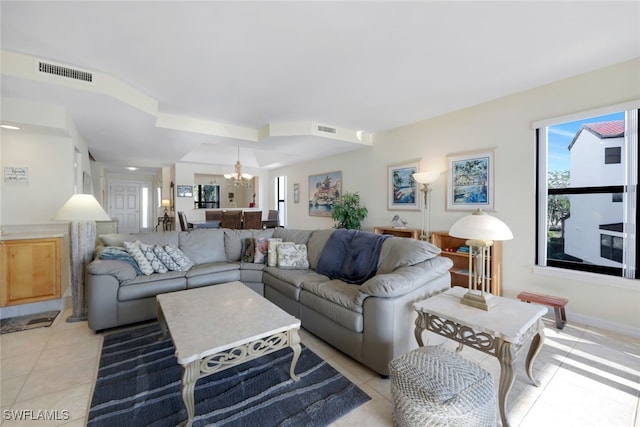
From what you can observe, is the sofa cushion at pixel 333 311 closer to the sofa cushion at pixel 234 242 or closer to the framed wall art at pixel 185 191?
the sofa cushion at pixel 234 242

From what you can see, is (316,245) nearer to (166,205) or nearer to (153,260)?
(153,260)

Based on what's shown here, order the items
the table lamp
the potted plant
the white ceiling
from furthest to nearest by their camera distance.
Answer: the table lamp, the potted plant, the white ceiling

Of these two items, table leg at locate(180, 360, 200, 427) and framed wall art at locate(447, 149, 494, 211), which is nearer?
table leg at locate(180, 360, 200, 427)

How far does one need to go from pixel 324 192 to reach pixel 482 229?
16.2 ft

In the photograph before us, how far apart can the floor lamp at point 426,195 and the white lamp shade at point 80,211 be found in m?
3.94

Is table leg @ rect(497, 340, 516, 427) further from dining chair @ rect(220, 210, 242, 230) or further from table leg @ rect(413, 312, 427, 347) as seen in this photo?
dining chair @ rect(220, 210, 242, 230)

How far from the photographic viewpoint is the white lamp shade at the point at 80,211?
9.00ft

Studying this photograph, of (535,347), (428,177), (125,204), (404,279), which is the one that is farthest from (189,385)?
(125,204)

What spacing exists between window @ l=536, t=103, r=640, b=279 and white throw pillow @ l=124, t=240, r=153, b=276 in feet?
14.8

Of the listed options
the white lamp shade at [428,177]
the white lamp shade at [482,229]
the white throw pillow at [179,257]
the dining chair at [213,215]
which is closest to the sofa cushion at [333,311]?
the white lamp shade at [482,229]

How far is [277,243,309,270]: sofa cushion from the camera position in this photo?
336 centimetres

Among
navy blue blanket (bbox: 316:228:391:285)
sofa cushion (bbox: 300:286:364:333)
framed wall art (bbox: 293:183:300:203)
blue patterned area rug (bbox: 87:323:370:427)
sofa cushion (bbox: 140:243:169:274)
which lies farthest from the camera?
framed wall art (bbox: 293:183:300:203)

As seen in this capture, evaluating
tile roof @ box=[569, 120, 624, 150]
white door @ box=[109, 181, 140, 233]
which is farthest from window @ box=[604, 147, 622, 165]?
white door @ box=[109, 181, 140, 233]

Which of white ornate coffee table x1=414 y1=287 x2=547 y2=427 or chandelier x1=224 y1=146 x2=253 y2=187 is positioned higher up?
chandelier x1=224 y1=146 x2=253 y2=187
